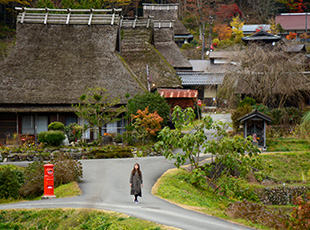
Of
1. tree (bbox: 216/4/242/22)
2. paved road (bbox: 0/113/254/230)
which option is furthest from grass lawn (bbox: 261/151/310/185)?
tree (bbox: 216/4/242/22)

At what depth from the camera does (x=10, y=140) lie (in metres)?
34.6

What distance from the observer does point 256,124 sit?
111 ft

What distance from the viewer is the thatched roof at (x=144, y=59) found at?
4577cm

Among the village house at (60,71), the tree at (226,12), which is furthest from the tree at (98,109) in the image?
the tree at (226,12)

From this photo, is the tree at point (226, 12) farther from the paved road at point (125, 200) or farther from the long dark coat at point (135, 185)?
Result: the long dark coat at point (135, 185)

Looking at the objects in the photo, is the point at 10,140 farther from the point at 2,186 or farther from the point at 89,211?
the point at 89,211

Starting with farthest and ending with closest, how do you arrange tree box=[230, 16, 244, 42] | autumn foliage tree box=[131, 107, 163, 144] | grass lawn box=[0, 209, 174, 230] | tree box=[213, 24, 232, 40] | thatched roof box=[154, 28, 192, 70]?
1. tree box=[213, 24, 232, 40]
2. tree box=[230, 16, 244, 42]
3. thatched roof box=[154, 28, 192, 70]
4. autumn foliage tree box=[131, 107, 163, 144]
5. grass lawn box=[0, 209, 174, 230]

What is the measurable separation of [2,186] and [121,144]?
1091 cm

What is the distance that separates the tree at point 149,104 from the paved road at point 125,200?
5.16 m

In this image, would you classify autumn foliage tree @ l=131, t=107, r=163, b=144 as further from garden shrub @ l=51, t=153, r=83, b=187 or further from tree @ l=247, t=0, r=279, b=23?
tree @ l=247, t=0, r=279, b=23

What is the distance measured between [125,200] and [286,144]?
1688 centimetres

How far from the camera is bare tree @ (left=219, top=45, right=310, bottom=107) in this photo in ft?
129

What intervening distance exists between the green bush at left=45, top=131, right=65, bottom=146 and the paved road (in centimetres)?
334

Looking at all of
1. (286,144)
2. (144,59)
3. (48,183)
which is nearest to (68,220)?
(48,183)
